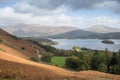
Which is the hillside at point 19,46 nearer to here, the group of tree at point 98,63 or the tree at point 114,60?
the group of tree at point 98,63

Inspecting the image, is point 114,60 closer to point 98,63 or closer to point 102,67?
point 102,67

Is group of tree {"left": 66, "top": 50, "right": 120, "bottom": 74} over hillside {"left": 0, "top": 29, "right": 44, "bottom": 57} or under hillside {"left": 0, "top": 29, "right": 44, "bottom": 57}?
under

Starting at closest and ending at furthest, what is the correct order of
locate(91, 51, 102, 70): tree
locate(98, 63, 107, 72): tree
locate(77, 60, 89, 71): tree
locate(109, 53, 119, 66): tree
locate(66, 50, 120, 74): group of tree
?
locate(98, 63, 107, 72): tree
locate(66, 50, 120, 74): group of tree
locate(109, 53, 119, 66): tree
locate(77, 60, 89, 71): tree
locate(91, 51, 102, 70): tree

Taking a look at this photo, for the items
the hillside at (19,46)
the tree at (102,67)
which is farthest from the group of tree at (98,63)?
the hillside at (19,46)

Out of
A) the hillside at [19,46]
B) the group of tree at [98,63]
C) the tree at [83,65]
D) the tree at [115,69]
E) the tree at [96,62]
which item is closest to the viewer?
the tree at [115,69]

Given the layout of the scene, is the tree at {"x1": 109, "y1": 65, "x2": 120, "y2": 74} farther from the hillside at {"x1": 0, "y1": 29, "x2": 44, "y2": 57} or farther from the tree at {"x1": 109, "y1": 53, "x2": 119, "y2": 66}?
the hillside at {"x1": 0, "y1": 29, "x2": 44, "y2": 57}

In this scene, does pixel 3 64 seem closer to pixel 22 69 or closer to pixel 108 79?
pixel 22 69

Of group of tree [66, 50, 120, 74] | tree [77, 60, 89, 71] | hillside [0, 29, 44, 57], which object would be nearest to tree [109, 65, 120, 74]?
group of tree [66, 50, 120, 74]

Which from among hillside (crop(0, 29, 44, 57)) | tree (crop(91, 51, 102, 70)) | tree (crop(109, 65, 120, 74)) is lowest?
tree (crop(109, 65, 120, 74))

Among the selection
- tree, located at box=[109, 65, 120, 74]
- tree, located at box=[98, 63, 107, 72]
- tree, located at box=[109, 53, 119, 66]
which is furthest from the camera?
tree, located at box=[109, 53, 119, 66]

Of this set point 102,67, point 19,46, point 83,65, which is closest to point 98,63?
point 83,65

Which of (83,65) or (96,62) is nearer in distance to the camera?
(83,65)

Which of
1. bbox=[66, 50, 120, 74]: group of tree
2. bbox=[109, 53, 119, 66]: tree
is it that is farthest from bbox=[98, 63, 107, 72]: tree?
bbox=[109, 53, 119, 66]: tree

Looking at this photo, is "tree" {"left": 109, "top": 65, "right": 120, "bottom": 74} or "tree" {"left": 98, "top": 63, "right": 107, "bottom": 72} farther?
"tree" {"left": 98, "top": 63, "right": 107, "bottom": 72}
